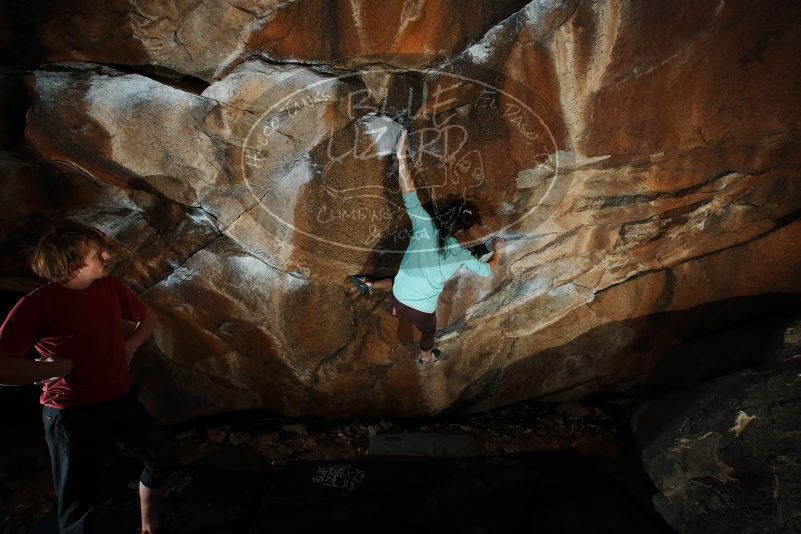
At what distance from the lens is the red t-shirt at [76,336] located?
187 cm

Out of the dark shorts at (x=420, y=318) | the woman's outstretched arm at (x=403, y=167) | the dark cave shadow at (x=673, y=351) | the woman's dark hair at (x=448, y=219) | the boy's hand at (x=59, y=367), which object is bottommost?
the dark cave shadow at (x=673, y=351)

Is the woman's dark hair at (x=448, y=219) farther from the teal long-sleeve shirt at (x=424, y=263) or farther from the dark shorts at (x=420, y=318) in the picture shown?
the dark shorts at (x=420, y=318)

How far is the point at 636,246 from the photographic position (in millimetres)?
3430

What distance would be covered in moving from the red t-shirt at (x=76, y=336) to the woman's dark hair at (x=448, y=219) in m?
1.85

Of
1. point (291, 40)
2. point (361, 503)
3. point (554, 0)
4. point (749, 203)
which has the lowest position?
point (361, 503)

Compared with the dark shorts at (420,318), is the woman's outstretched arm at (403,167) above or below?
above

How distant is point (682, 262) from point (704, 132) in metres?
1.45

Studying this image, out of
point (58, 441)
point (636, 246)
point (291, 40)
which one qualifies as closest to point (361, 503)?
point (58, 441)

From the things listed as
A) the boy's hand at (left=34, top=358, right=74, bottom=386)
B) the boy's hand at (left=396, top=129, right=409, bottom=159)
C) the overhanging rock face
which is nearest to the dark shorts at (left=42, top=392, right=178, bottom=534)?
the boy's hand at (left=34, top=358, right=74, bottom=386)

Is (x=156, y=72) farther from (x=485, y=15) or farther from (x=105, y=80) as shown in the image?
(x=485, y=15)

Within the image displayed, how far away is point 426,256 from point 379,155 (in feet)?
2.34

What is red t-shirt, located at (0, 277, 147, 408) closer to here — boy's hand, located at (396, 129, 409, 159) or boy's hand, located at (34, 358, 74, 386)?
boy's hand, located at (34, 358, 74, 386)

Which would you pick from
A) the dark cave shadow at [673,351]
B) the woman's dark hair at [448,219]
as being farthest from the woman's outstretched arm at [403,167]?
the dark cave shadow at [673,351]

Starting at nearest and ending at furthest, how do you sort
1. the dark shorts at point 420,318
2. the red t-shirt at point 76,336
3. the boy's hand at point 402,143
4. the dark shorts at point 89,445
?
the red t-shirt at point 76,336 → the dark shorts at point 89,445 → the boy's hand at point 402,143 → the dark shorts at point 420,318
